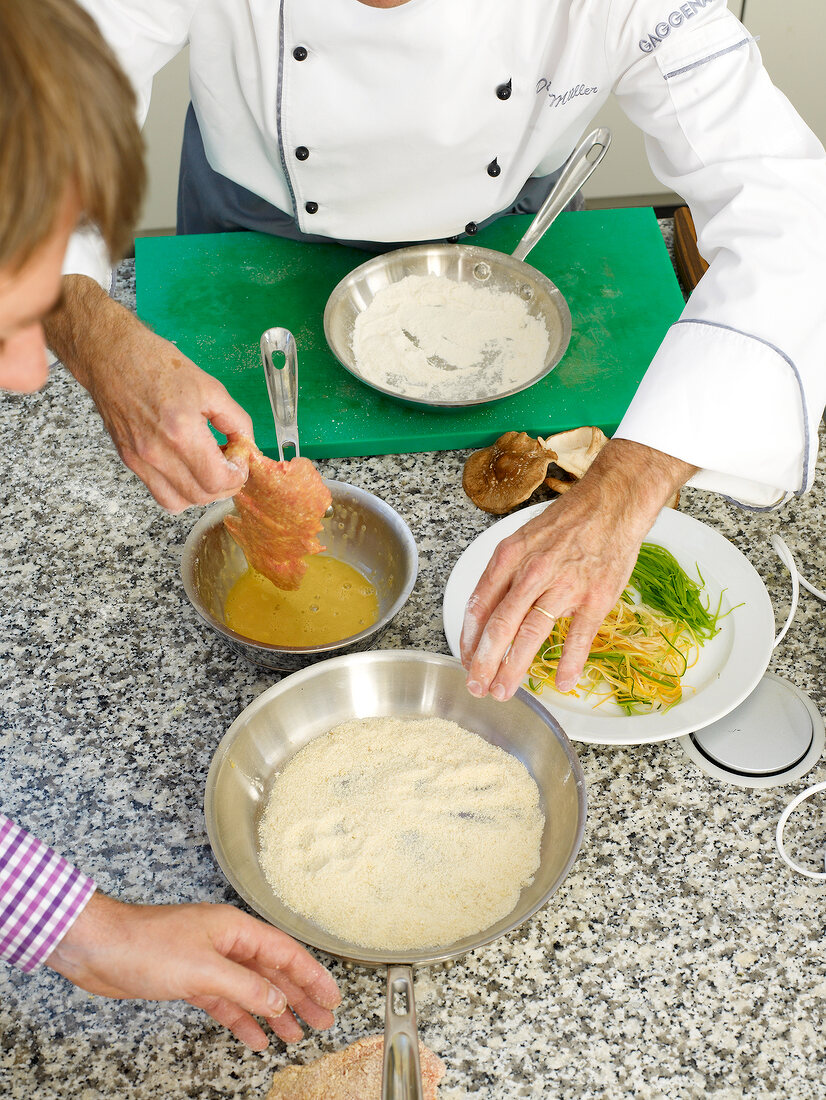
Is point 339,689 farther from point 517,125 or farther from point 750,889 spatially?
point 517,125

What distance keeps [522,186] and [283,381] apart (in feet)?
2.52

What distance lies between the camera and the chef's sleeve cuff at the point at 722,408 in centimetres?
121

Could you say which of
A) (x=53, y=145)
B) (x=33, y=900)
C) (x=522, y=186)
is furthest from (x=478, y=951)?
(x=522, y=186)

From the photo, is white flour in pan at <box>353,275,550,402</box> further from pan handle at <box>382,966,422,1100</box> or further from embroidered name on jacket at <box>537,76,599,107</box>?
pan handle at <box>382,966,422,1100</box>

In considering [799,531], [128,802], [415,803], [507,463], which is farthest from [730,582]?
[128,802]

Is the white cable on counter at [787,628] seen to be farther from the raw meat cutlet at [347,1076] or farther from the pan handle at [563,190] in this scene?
the pan handle at [563,190]

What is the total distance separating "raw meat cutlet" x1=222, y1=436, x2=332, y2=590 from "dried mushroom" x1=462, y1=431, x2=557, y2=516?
28 centimetres

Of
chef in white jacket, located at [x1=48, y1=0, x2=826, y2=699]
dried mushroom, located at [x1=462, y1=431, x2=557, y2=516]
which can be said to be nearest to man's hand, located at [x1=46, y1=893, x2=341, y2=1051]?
chef in white jacket, located at [x1=48, y1=0, x2=826, y2=699]

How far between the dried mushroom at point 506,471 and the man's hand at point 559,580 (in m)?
0.23

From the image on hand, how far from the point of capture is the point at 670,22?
53.9 inches

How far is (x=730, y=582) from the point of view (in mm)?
1282

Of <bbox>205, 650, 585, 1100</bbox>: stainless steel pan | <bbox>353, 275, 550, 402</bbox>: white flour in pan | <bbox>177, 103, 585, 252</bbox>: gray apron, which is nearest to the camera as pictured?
<bbox>205, 650, 585, 1100</bbox>: stainless steel pan

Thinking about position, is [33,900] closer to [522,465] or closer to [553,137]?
[522,465]

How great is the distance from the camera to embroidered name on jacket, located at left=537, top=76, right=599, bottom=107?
155cm
